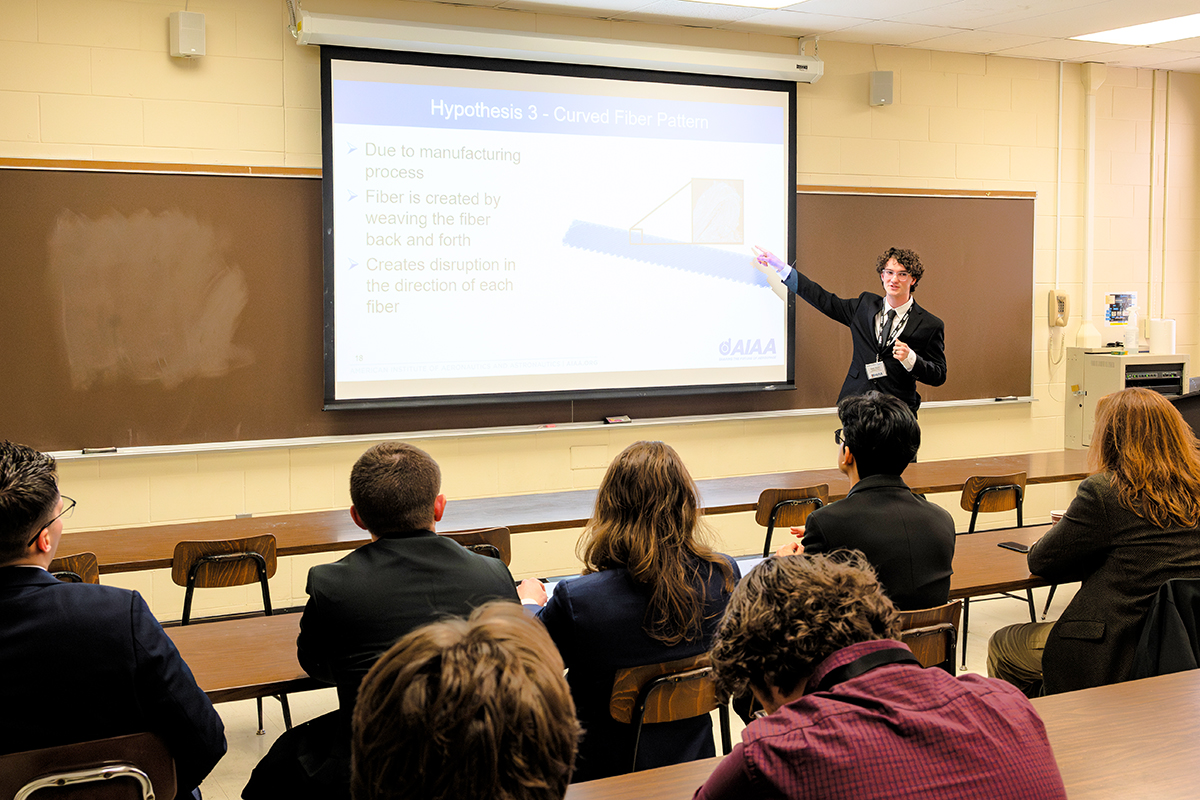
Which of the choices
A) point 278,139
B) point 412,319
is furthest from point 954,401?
point 278,139

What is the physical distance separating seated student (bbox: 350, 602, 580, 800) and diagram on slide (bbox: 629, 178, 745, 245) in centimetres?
460

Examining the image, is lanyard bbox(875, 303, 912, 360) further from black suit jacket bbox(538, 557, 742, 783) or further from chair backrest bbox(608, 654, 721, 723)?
chair backrest bbox(608, 654, 721, 723)

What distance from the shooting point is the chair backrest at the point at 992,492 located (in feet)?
13.5

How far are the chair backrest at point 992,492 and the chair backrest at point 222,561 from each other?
9.11ft

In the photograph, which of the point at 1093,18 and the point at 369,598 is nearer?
the point at 369,598

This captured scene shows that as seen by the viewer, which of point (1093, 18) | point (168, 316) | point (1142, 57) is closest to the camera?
point (168, 316)

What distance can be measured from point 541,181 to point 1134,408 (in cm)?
328

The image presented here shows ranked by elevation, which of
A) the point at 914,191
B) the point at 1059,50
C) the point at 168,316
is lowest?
the point at 168,316

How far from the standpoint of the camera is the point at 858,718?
41.7 inches

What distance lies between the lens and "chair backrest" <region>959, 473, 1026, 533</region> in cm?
411

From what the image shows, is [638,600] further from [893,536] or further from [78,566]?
[78,566]

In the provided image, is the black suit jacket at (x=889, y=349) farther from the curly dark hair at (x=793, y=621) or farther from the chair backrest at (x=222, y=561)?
the curly dark hair at (x=793, y=621)

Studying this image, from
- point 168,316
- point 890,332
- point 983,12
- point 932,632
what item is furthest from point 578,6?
point 932,632

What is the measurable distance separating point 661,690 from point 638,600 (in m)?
0.19
